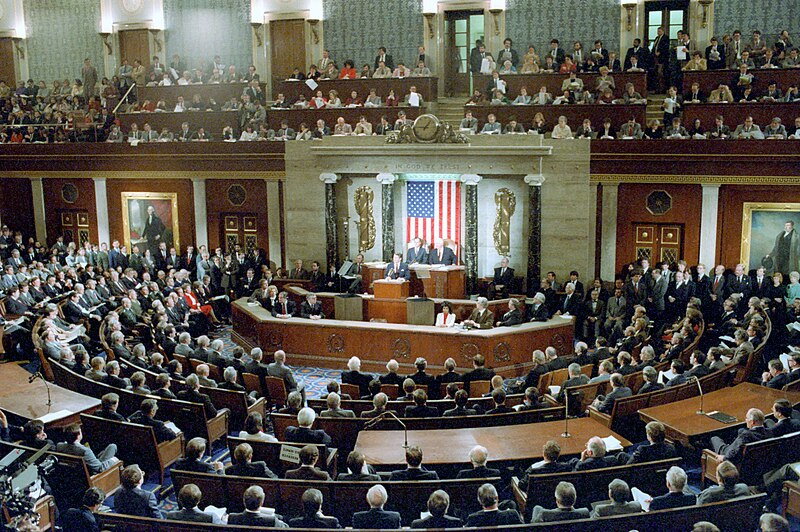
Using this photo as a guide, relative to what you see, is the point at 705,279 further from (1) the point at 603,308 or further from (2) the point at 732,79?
(2) the point at 732,79

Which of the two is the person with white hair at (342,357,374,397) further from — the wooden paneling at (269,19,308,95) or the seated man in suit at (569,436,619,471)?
the wooden paneling at (269,19,308,95)

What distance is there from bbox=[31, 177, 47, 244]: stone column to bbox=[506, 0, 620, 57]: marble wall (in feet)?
46.4

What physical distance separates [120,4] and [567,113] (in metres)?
15.3

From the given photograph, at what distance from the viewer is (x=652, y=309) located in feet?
51.3

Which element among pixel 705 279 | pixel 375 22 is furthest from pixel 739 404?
pixel 375 22

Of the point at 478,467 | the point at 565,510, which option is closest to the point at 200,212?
the point at 478,467

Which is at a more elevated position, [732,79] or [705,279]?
[732,79]

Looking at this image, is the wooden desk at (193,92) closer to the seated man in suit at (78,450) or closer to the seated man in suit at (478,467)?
the seated man in suit at (78,450)

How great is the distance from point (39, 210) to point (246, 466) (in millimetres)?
18320

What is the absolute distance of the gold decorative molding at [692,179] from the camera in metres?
16.2

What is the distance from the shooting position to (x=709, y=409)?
29.9 feet

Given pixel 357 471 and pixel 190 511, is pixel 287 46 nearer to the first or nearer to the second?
pixel 357 471

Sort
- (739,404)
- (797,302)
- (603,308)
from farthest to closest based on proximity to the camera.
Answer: (603,308) → (797,302) → (739,404)

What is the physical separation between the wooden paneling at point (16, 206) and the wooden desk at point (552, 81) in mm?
13668
